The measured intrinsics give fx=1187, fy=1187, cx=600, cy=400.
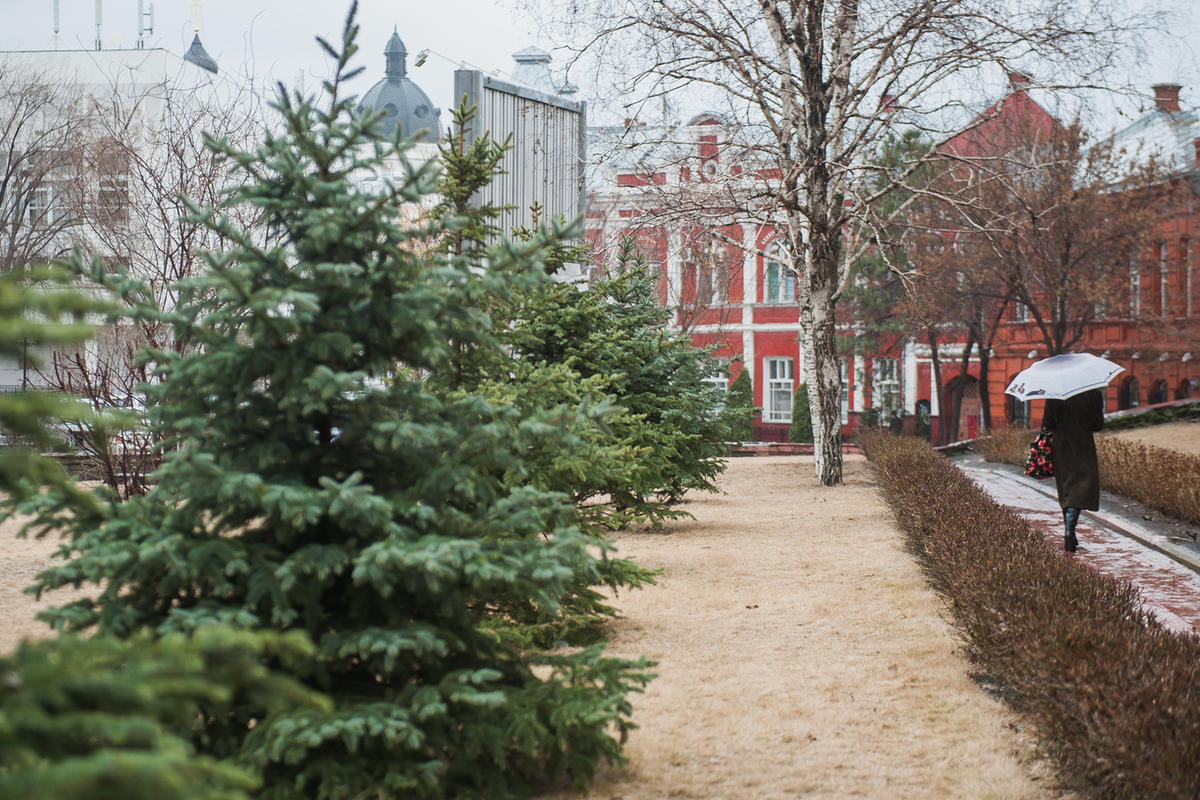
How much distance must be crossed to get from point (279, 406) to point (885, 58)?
1488 cm

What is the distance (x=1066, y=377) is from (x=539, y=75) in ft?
33.2

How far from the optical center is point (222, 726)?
12.4 feet

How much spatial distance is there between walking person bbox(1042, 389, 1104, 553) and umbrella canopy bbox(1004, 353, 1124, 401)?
159 millimetres

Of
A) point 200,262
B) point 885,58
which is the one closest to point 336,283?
point 200,262

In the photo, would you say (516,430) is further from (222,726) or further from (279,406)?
(222,726)

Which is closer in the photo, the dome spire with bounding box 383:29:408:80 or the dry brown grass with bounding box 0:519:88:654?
the dry brown grass with bounding box 0:519:88:654

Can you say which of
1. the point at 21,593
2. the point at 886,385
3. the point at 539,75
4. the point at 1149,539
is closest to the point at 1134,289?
the point at 886,385

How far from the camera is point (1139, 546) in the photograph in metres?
11.8

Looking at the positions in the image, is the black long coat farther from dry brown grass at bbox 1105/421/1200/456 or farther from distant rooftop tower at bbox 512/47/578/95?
dry brown grass at bbox 1105/421/1200/456

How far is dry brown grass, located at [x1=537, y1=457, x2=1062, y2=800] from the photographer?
4.55 metres

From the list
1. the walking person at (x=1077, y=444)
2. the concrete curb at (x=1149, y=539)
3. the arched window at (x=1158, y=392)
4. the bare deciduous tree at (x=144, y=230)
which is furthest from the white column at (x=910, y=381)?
the walking person at (x=1077, y=444)

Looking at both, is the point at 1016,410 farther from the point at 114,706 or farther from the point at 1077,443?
the point at 114,706

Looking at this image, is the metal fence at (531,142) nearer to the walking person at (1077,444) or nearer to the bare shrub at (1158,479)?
the walking person at (1077,444)

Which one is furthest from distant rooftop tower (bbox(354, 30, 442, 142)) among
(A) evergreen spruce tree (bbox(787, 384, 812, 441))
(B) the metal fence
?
(B) the metal fence
